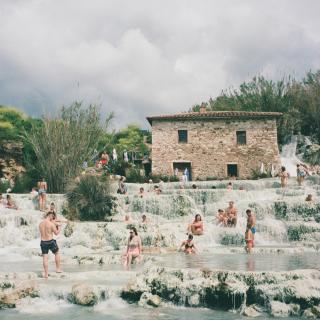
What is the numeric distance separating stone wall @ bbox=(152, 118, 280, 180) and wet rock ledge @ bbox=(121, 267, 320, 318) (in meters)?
23.3

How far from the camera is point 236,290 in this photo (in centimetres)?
835

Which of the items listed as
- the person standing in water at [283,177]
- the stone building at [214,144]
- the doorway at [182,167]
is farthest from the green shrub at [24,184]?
the person standing in water at [283,177]

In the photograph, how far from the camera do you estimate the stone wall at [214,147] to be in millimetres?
32250

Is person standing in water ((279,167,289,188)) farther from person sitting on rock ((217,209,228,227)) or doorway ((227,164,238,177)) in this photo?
doorway ((227,164,238,177))

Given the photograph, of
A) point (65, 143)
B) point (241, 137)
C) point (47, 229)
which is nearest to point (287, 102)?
point (241, 137)

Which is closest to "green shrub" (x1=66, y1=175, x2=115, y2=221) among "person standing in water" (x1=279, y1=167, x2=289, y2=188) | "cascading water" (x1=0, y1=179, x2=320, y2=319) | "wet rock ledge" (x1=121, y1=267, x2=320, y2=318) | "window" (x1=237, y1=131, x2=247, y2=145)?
"cascading water" (x1=0, y1=179, x2=320, y2=319)

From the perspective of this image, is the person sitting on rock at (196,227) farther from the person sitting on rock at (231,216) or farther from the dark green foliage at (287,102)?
the dark green foliage at (287,102)

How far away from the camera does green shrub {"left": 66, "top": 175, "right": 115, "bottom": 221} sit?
21.3 metres

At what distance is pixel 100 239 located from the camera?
1720cm

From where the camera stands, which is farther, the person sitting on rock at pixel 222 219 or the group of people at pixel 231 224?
the person sitting on rock at pixel 222 219

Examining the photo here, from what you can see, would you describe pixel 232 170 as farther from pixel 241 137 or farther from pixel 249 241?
pixel 249 241

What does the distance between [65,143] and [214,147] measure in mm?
10325

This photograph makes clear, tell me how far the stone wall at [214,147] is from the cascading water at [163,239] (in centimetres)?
542

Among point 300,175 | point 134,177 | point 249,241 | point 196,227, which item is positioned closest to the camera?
point 249,241
